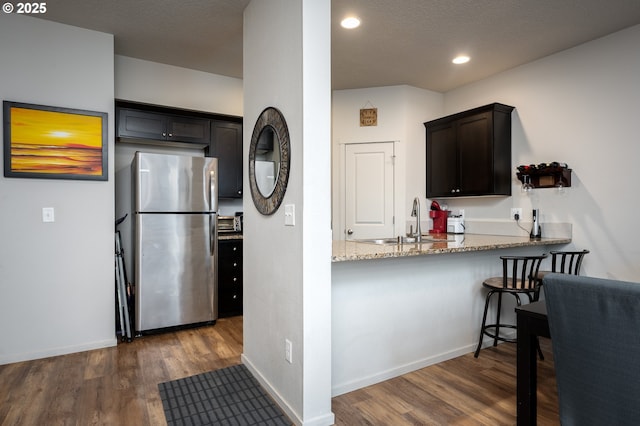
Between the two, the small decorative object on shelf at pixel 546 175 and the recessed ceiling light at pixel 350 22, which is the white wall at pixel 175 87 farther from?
the small decorative object on shelf at pixel 546 175

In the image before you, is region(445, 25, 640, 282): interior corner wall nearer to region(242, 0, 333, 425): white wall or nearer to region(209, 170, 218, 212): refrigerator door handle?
region(242, 0, 333, 425): white wall

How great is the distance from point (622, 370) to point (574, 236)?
281 cm

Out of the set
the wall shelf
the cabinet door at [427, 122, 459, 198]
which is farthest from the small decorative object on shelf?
the cabinet door at [427, 122, 459, 198]

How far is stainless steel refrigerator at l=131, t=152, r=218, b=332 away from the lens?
326cm

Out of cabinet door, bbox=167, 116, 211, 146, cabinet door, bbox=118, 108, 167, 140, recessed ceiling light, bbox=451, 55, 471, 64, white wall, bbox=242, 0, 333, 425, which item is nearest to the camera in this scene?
white wall, bbox=242, 0, 333, 425

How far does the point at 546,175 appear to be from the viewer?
3.40 meters

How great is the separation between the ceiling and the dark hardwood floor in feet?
8.87

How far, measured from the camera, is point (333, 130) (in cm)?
456

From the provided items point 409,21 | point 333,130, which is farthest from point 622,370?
point 333,130

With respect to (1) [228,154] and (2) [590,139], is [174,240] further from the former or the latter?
(2) [590,139]

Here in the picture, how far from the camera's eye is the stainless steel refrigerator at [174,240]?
3.26m

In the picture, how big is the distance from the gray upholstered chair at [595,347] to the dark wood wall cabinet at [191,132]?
345 cm

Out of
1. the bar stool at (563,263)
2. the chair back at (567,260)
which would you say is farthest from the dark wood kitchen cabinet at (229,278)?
the chair back at (567,260)

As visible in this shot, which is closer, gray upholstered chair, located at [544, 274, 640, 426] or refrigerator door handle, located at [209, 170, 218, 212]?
gray upholstered chair, located at [544, 274, 640, 426]
